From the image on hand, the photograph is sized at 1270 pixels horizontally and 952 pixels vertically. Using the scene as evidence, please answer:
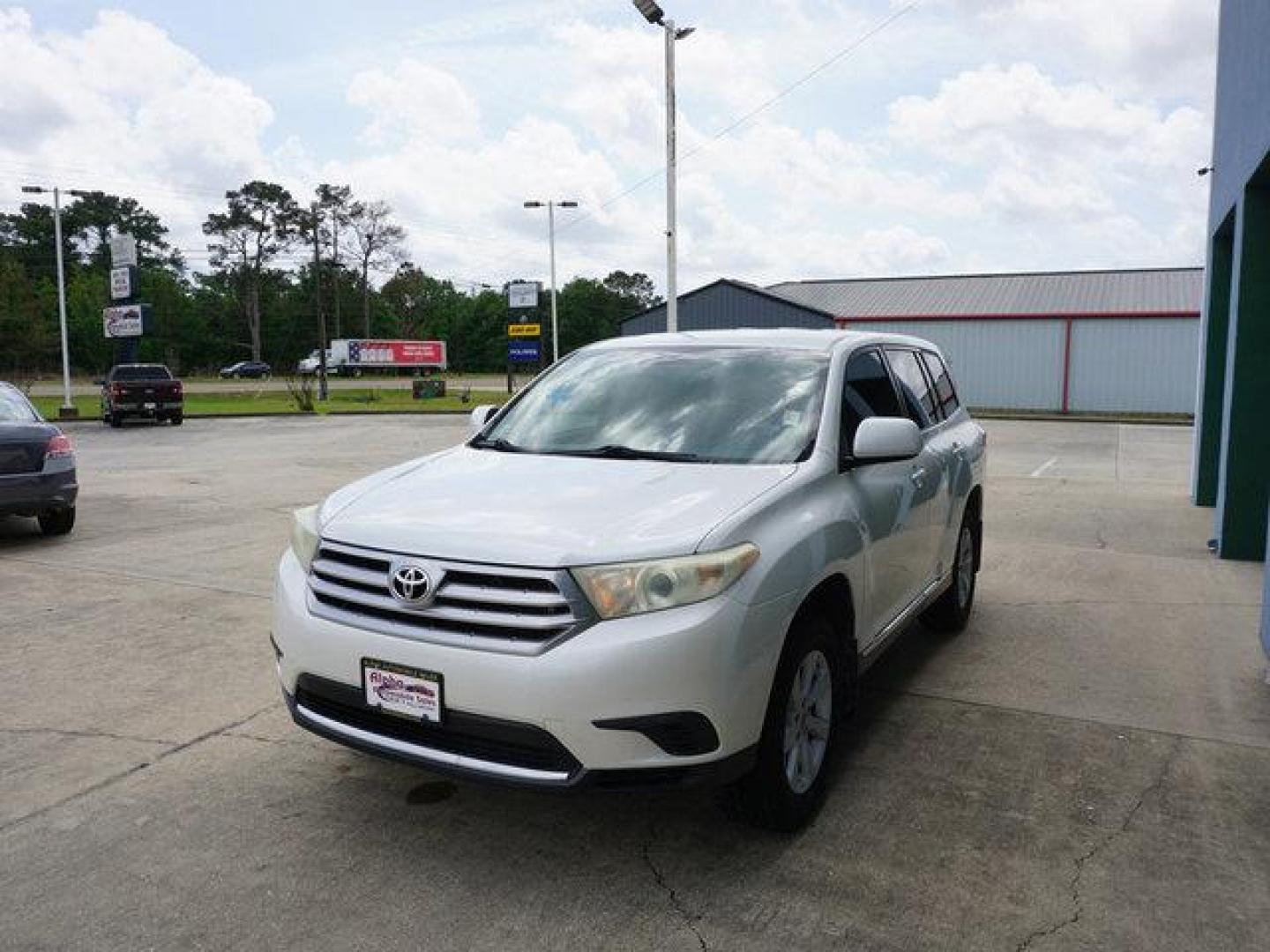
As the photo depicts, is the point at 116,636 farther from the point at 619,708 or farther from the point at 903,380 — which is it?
the point at 903,380

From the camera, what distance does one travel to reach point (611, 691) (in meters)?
2.83

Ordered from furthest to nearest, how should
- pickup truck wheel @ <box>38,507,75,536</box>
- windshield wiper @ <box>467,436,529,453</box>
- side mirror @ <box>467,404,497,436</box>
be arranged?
1. pickup truck wheel @ <box>38,507,75,536</box>
2. side mirror @ <box>467,404,497,436</box>
3. windshield wiper @ <box>467,436,529,453</box>

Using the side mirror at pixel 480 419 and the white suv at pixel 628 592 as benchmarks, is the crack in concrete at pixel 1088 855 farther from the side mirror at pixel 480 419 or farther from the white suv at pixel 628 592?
the side mirror at pixel 480 419

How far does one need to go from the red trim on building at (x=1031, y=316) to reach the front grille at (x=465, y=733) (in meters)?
36.8

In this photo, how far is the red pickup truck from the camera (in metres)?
27.4

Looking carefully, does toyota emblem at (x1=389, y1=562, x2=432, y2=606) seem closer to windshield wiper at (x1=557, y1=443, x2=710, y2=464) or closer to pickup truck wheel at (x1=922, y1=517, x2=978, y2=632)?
windshield wiper at (x1=557, y1=443, x2=710, y2=464)

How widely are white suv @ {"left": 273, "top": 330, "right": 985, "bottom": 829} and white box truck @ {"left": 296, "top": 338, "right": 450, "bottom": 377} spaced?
2753 inches

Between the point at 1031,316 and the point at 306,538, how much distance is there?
120 feet

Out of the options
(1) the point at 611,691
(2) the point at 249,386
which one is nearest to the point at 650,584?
(1) the point at 611,691

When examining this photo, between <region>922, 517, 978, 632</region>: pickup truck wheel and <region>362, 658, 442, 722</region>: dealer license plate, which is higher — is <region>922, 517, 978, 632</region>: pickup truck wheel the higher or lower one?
the lower one

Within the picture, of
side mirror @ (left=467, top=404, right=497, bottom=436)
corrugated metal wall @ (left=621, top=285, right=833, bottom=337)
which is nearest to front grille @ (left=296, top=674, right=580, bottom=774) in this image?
side mirror @ (left=467, top=404, right=497, bottom=436)

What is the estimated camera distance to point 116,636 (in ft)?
19.4

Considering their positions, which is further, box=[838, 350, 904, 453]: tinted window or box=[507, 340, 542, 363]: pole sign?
box=[507, 340, 542, 363]: pole sign

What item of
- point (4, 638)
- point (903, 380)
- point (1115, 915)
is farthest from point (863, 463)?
point (4, 638)
